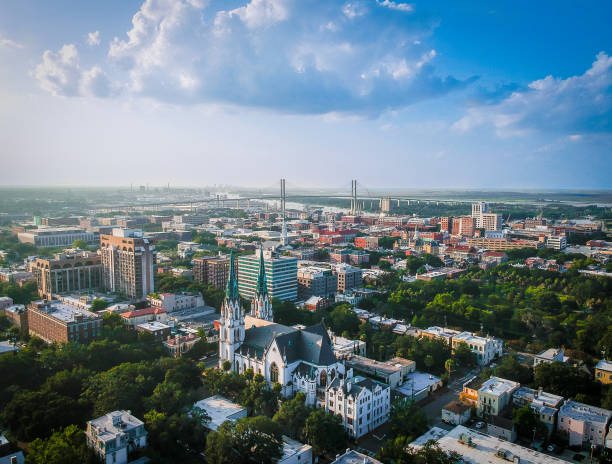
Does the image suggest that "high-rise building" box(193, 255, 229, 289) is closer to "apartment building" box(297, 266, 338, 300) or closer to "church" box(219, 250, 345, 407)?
"apartment building" box(297, 266, 338, 300)

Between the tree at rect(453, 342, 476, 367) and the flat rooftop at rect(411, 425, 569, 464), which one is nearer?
the flat rooftop at rect(411, 425, 569, 464)

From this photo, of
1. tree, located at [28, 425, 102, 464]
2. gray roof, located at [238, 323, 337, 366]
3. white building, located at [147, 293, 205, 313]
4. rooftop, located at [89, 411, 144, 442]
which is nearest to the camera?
tree, located at [28, 425, 102, 464]

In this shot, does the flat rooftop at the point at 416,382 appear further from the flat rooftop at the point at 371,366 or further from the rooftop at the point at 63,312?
the rooftop at the point at 63,312

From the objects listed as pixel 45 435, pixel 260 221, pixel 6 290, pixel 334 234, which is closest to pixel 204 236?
pixel 334 234

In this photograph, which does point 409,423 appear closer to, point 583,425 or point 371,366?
point 371,366

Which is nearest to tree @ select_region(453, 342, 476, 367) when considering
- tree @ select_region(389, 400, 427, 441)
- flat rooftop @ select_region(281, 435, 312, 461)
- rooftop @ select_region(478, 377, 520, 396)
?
rooftop @ select_region(478, 377, 520, 396)
